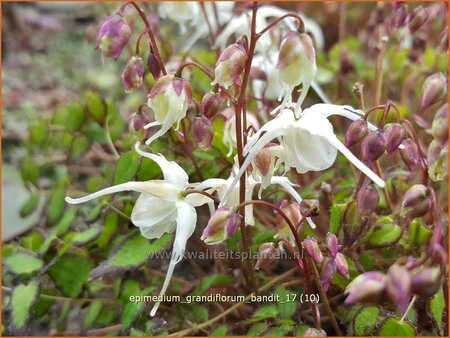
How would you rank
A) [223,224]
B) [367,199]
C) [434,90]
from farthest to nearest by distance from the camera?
[434,90], [367,199], [223,224]

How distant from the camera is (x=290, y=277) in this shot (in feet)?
3.56

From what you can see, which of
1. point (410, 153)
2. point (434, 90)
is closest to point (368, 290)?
point (410, 153)

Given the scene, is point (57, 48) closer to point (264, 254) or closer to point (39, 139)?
point (39, 139)

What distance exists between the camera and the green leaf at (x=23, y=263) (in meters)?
1.11

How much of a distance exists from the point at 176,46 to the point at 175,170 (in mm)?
1589

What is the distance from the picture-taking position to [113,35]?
90 cm

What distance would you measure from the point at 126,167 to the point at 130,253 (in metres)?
0.15

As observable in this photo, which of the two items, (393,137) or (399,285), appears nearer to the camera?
(399,285)

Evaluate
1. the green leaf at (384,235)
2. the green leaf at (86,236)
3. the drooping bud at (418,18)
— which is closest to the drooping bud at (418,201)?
the green leaf at (384,235)

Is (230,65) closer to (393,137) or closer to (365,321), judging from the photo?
(393,137)

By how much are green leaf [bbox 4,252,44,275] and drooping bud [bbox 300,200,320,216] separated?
50cm

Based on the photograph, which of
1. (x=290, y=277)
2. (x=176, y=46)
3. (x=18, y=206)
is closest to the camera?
(x=290, y=277)

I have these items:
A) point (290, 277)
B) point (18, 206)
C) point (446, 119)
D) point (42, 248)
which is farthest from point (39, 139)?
point (446, 119)

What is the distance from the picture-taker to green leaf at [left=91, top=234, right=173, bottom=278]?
978mm
